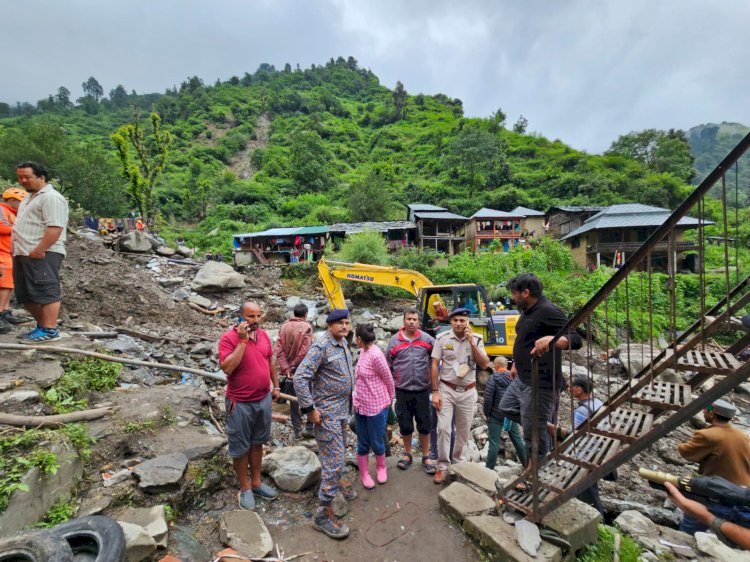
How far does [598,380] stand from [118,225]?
968 inches

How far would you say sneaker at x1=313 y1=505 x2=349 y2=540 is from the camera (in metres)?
Answer: 2.82

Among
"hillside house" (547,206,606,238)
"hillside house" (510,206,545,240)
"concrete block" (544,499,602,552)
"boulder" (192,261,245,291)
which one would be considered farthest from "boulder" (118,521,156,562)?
"hillside house" (547,206,606,238)

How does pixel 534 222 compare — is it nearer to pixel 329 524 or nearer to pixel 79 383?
pixel 329 524

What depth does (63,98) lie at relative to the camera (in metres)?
81.1

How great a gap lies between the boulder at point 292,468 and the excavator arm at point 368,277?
563 cm

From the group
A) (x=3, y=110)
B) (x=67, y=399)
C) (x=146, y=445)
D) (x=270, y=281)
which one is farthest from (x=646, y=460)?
(x=3, y=110)

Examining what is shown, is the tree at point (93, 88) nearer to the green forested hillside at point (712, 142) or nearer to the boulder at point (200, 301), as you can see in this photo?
the boulder at point (200, 301)

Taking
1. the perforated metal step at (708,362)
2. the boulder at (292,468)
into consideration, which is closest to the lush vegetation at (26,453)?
the boulder at (292,468)

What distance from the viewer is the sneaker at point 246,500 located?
3092 millimetres

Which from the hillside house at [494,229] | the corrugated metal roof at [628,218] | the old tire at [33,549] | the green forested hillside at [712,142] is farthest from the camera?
the green forested hillside at [712,142]

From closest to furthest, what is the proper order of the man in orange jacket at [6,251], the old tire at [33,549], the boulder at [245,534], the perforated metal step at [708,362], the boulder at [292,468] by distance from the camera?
the old tire at [33,549] → the perforated metal step at [708,362] → the boulder at [245,534] → the boulder at [292,468] → the man in orange jacket at [6,251]

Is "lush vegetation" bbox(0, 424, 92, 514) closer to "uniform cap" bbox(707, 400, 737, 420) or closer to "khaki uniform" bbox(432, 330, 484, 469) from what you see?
"khaki uniform" bbox(432, 330, 484, 469)

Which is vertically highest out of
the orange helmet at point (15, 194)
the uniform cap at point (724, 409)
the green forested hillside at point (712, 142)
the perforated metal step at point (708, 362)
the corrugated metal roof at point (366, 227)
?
the green forested hillside at point (712, 142)

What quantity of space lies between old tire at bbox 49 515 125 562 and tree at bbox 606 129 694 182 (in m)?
58.3
